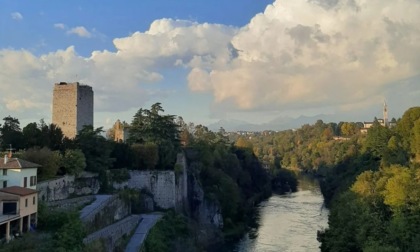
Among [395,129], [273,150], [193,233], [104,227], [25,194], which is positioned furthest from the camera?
[273,150]

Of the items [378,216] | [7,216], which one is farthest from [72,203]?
[378,216]

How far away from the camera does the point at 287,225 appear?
4909 cm

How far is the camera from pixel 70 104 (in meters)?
48.0

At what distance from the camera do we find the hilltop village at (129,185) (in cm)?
2458

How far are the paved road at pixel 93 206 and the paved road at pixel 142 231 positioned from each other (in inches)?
120

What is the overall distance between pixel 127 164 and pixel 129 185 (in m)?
2.98

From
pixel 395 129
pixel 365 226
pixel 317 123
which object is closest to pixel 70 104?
pixel 365 226

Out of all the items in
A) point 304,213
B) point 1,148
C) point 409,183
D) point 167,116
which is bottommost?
point 304,213

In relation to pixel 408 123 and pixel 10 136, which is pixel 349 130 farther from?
pixel 10 136

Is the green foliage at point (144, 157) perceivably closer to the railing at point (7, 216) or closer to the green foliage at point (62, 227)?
the green foliage at point (62, 227)

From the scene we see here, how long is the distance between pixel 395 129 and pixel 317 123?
124889 millimetres

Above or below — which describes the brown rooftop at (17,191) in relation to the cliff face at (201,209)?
above

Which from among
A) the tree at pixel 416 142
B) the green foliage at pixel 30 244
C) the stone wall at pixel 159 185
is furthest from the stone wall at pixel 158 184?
the tree at pixel 416 142

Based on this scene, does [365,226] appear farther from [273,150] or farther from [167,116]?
[273,150]
